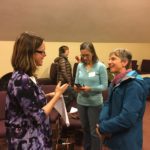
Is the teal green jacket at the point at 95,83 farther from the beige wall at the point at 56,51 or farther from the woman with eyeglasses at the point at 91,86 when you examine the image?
the beige wall at the point at 56,51

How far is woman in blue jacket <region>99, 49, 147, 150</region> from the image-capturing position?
1.90 meters

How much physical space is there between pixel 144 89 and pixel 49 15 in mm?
4050

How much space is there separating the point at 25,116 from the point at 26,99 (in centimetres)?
13

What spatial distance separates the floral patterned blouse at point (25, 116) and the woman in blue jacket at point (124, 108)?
49cm

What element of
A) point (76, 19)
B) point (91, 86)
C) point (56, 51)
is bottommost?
point (91, 86)

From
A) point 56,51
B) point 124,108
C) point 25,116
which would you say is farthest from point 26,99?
point 56,51

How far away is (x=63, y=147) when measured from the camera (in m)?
3.26

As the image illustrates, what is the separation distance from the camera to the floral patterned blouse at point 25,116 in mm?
1634

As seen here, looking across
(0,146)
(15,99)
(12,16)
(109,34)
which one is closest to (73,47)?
(109,34)

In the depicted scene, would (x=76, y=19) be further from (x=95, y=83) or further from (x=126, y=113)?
(x=126, y=113)

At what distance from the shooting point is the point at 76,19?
19.7 ft

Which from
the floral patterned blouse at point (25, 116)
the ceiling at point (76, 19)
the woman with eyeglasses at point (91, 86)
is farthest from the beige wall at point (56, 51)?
the floral patterned blouse at point (25, 116)

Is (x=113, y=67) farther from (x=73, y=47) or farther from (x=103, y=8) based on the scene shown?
(x=73, y=47)

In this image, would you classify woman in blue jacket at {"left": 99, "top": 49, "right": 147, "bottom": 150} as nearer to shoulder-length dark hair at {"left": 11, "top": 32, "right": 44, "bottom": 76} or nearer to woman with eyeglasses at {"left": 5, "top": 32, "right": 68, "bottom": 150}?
woman with eyeglasses at {"left": 5, "top": 32, "right": 68, "bottom": 150}
